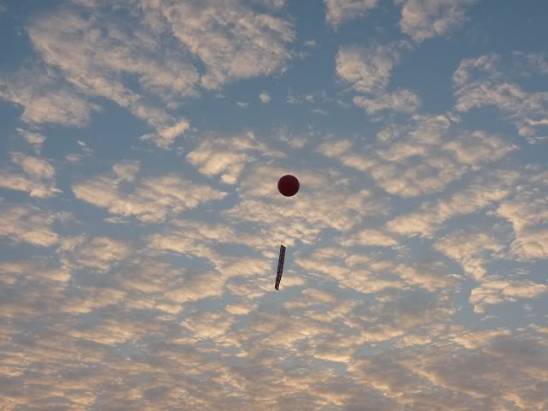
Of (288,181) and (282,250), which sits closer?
(282,250)

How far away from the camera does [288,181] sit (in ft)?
103

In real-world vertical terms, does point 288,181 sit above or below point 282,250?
above

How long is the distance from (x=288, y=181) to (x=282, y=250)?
597 cm

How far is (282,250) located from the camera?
26812 millimetres
